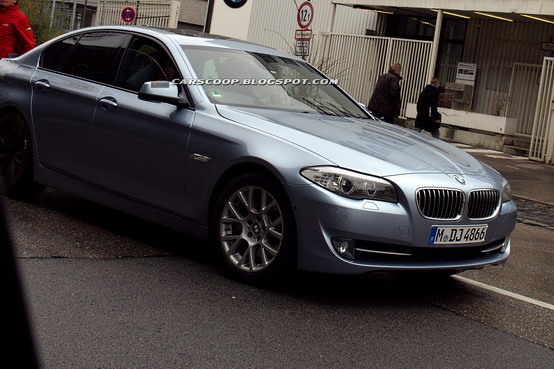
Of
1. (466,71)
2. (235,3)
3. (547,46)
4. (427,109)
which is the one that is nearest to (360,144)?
(235,3)

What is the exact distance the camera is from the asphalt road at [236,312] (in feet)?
13.2

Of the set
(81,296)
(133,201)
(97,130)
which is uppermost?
(97,130)

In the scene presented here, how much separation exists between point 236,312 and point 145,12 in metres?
27.9

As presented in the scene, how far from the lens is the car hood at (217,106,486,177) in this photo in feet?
16.7

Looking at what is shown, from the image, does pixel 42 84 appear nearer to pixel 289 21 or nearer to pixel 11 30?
pixel 11 30

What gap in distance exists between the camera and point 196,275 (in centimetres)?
554

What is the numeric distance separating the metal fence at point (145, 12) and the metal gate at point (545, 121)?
13.2 meters

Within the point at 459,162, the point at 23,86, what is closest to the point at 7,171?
the point at 23,86

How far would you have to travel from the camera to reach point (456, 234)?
5184mm

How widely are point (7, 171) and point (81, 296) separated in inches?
112

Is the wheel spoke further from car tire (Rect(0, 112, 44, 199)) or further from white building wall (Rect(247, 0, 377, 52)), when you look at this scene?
white building wall (Rect(247, 0, 377, 52))

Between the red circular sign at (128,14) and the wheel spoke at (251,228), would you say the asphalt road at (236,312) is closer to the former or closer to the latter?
the wheel spoke at (251,228)

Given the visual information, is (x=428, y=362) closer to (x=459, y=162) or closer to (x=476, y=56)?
(x=459, y=162)

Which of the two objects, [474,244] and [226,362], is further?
[474,244]
